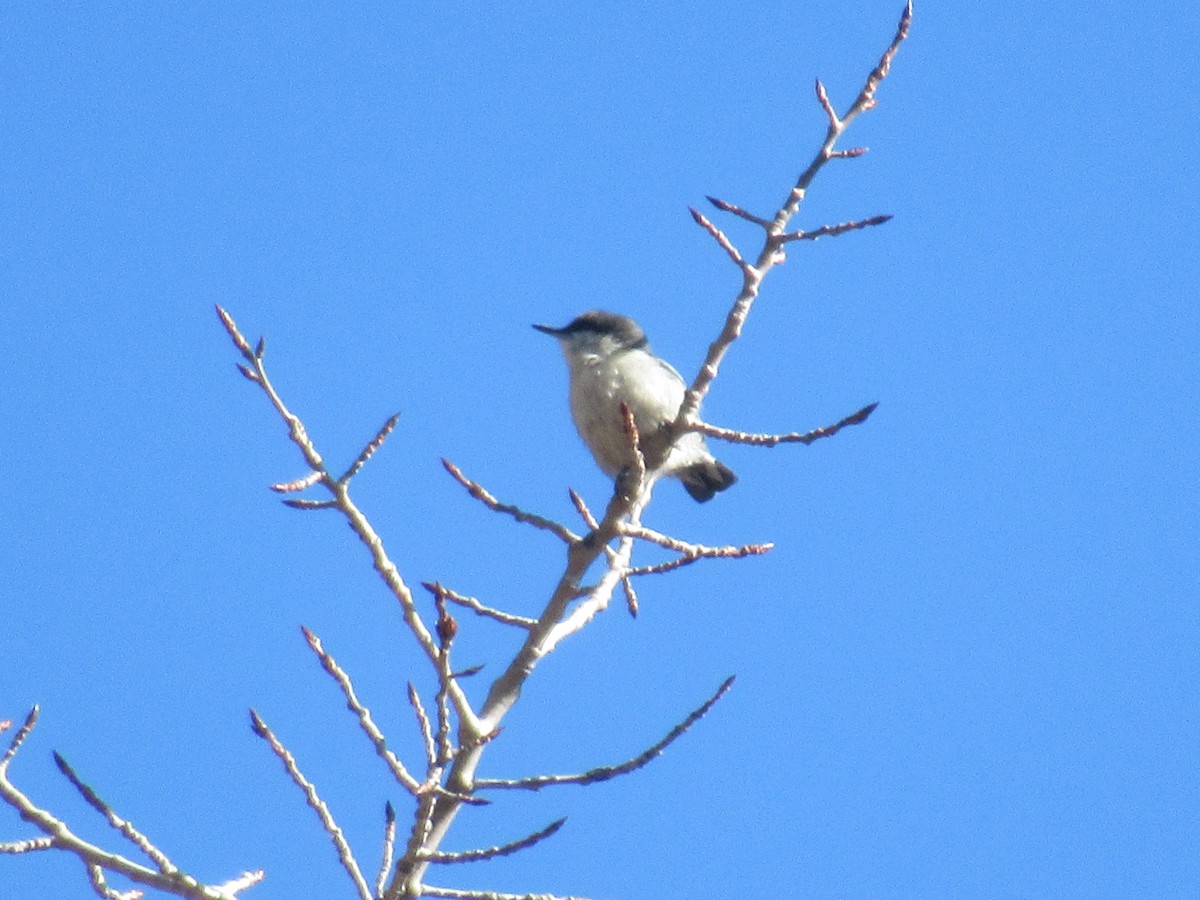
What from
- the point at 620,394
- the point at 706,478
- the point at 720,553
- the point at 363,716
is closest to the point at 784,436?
the point at 720,553

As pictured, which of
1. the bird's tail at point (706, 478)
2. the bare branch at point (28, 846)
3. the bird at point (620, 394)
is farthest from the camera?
the bird's tail at point (706, 478)

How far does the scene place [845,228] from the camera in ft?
13.0

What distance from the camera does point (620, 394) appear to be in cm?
747

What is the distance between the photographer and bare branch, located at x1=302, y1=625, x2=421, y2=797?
3.25 m

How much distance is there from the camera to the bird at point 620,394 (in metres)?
7.41

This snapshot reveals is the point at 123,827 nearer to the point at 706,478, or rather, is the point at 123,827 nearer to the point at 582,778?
the point at 582,778

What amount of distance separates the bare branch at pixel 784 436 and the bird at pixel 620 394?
2761 millimetres

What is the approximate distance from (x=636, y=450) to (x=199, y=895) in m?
1.64

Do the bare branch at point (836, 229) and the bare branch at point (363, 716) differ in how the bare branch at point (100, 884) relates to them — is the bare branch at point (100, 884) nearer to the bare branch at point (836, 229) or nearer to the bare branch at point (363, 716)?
the bare branch at point (363, 716)

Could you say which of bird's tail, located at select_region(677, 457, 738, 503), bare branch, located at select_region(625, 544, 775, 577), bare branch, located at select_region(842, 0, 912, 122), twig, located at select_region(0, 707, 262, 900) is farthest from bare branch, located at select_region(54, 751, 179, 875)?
bird's tail, located at select_region(677, 457, 738, 503)

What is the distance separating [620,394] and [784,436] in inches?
137

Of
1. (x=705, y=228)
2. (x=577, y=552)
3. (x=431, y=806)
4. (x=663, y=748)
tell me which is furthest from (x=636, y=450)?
(x=431, y=806)

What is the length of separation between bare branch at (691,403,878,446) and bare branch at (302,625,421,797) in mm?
1245

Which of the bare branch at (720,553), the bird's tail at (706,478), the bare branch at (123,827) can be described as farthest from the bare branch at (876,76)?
the bird's tail at (706,478)
